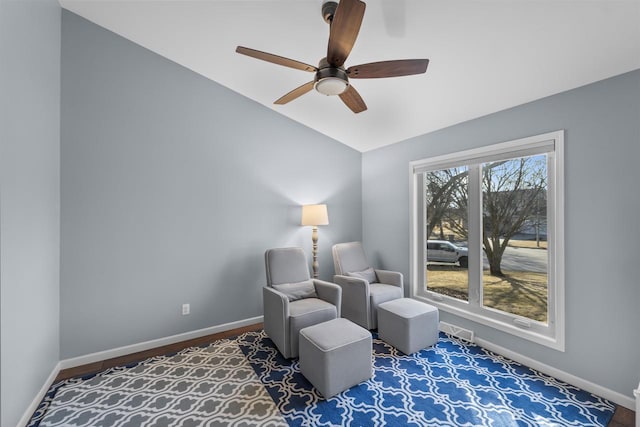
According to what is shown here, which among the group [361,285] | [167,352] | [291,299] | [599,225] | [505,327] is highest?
[599,225]

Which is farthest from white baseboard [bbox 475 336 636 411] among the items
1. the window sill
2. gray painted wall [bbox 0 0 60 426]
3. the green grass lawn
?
gray painted wall [bbox 0 0 60 426]

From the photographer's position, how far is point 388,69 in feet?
5.85

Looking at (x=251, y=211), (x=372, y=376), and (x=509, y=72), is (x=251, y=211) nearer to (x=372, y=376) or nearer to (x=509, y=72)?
(x=372, y=376)

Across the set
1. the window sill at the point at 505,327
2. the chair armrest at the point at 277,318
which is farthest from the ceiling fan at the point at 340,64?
the window sill at the point at 505,327

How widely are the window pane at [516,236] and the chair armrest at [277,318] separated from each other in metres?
2.10

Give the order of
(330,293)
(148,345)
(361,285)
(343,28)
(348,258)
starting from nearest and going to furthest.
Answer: (343,28), (148,345), (330,293), (361,285), (348,258)

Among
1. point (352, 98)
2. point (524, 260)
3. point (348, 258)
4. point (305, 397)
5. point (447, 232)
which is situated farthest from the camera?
point (348, 258)

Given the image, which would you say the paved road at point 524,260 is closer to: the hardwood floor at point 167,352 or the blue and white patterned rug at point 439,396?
the blue and white patterned rug at point 439,396

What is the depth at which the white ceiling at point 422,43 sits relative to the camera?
5.51 feet

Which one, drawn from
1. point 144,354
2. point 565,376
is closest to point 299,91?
point 144,354

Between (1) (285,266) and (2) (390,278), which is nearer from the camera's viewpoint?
(1) (285,266)

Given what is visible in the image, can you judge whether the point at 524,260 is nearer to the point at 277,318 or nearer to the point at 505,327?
the point at 505,327

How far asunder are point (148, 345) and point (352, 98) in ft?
10.0

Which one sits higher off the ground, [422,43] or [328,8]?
[328,8]
